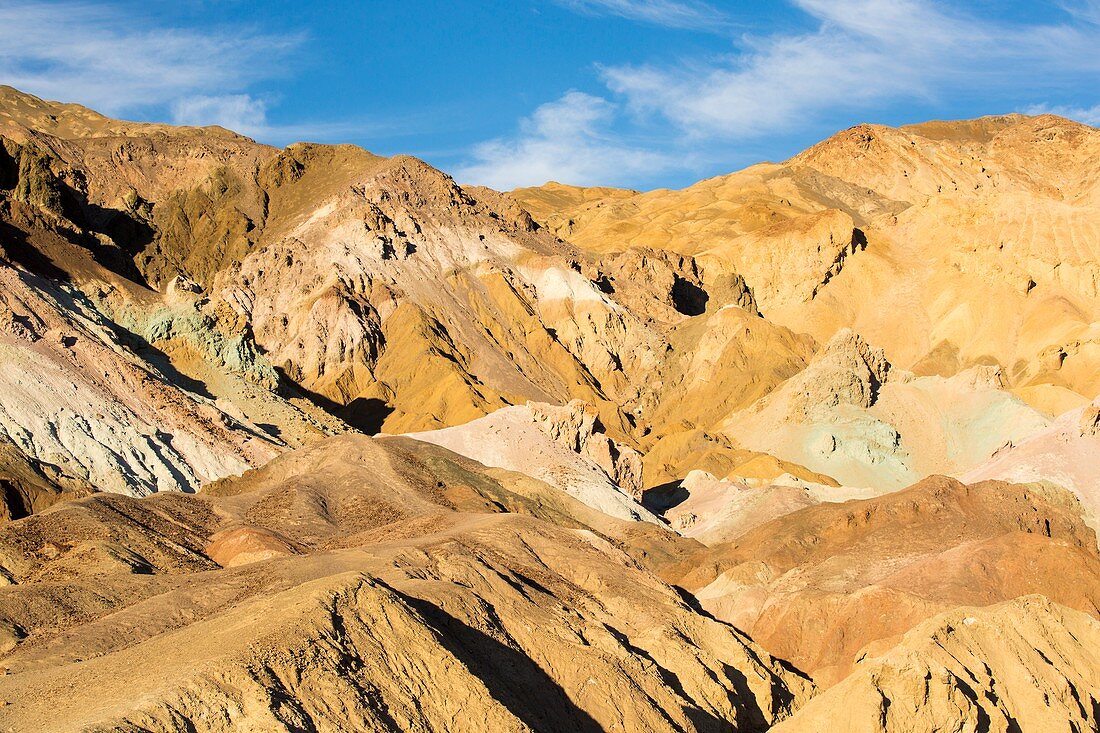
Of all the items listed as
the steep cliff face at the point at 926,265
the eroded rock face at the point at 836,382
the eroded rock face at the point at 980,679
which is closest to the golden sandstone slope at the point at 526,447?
the eroded rock face at the point at 980,679

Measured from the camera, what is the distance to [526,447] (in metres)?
59.4

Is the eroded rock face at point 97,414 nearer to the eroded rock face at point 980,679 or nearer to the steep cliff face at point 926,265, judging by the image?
the eroded rock face at point 980,679

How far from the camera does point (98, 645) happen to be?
2656 cm

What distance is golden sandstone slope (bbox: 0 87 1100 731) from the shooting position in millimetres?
24594

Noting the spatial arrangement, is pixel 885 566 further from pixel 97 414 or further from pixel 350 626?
pixel 97 414

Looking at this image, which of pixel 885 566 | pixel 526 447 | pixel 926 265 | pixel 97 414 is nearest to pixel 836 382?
pixel 526 447

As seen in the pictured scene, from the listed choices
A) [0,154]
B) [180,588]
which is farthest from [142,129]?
[180,588]

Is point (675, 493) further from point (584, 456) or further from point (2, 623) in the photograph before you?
point (2, 623)

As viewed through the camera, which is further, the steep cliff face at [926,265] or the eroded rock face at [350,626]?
the steep cliff face at [926,265]

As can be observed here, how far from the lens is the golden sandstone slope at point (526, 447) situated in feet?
80.7

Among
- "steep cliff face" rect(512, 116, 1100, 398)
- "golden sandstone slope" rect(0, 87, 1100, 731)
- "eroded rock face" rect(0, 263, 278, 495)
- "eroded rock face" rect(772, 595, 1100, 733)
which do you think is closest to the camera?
"eroded rock face" rect(772, 595, 1100, 733)

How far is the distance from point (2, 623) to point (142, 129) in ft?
361

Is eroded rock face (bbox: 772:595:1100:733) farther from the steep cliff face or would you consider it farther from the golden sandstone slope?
the steep cliff face

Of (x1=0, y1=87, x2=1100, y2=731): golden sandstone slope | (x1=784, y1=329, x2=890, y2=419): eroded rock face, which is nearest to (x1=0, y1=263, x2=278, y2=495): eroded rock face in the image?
(x1=0, y1=87, x2=1100, y2=731): golden sandstone slope
